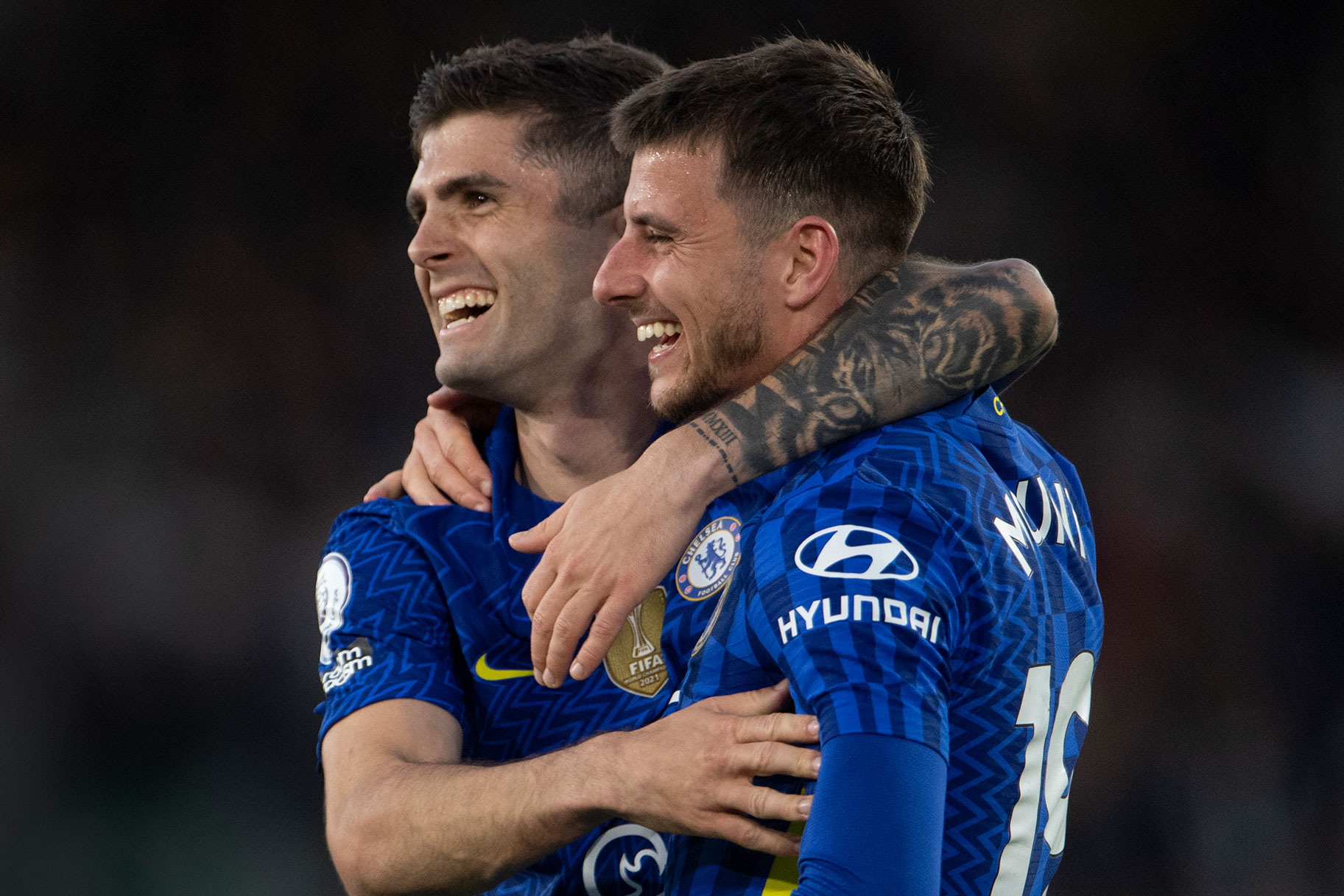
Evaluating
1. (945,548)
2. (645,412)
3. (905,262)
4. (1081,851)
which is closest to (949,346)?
(905,262)

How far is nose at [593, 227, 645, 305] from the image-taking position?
1.93 m

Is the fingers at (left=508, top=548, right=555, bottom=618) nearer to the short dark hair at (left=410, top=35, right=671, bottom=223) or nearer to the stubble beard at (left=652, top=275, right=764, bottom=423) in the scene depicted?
the stubble beard at (left=652, top=275, right=764, bottom=423)

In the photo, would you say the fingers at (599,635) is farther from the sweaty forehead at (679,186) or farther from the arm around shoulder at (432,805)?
the sweaty forehead at (679,186)

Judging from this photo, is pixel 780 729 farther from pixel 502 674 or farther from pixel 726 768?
pixel 502 674

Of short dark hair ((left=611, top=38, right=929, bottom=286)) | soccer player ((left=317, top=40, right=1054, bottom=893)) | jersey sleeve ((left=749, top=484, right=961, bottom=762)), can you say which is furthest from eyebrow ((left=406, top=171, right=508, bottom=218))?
jersey sleeve ((left=749, top=484, right=961, bottom=762))

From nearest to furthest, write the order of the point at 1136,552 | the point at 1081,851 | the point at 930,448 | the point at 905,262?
the point at 930,448, the point at 905,262, the point at 1081,851, the point at 1136,552

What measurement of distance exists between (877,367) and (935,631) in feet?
1.77

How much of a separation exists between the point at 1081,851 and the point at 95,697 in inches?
164

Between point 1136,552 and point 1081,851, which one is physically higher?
point 1136,552

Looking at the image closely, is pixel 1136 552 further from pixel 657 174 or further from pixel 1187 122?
pixel 657 174

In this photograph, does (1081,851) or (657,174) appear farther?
(1081,851)

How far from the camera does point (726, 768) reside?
4.62 ft

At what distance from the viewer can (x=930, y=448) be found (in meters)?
1.55

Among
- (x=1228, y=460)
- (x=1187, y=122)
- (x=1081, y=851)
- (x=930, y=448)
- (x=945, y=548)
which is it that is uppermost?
(x=1187, y=122)
